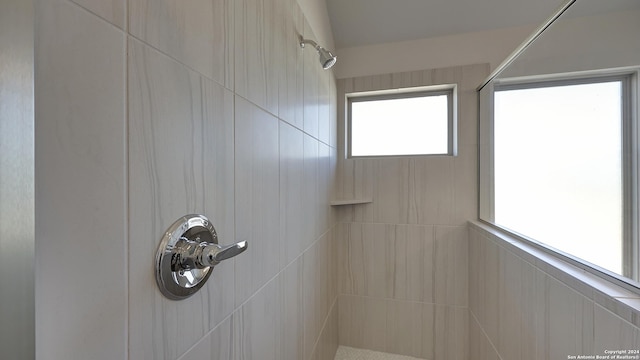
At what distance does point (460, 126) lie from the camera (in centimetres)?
173

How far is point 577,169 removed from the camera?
0.94 m

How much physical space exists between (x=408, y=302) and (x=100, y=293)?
1875mm

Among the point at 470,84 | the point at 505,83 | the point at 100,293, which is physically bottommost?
the point at 100,293

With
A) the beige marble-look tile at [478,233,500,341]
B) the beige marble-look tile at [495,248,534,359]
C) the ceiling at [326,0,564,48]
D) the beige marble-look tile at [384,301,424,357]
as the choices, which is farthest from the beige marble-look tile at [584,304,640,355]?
the ceiling at [326,0,564,48]

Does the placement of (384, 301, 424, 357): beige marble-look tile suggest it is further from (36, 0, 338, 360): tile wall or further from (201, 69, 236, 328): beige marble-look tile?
(201, 69, 236, 328): beige marble-look tile

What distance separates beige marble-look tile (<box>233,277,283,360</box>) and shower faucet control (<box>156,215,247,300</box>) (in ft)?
0.75

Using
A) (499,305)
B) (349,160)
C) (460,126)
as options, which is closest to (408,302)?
(499,305)

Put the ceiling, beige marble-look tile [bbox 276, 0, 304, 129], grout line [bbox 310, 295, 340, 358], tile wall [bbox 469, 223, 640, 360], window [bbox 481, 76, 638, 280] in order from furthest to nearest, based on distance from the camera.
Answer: the ceiling
grout line [bbox 310, 295, 340, 358]
beige marble-look tile [bbox 276, 0, 304, 129]
window [bbox 481, 76, 638, 280]
tile wall [bbox 469, 223, 640, 360]

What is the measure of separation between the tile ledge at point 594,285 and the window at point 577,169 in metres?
0.05

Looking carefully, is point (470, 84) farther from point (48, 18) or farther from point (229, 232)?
point (48, 18)

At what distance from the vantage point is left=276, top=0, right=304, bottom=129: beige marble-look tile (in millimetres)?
943

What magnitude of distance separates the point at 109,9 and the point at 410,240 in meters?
1.85

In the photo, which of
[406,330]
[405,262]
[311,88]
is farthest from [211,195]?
[406,330]

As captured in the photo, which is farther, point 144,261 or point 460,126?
point 460,126
